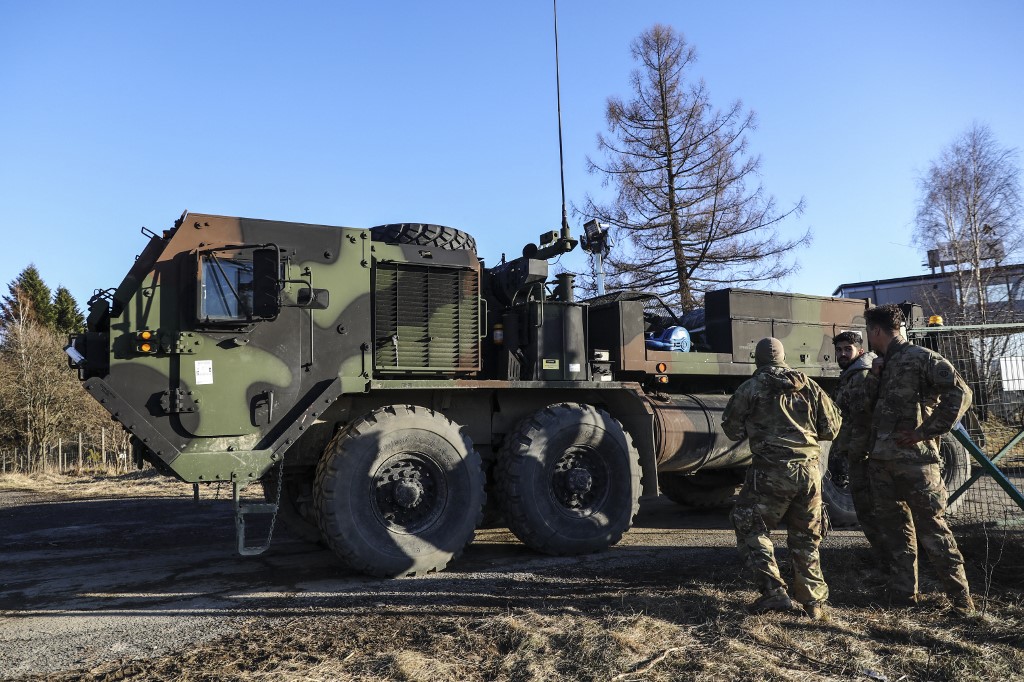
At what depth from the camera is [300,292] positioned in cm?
590

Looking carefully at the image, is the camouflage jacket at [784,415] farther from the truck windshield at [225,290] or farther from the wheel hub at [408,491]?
the truck windshield at [225,290]

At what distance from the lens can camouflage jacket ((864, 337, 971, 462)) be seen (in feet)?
15.5

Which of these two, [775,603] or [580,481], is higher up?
[580,481]

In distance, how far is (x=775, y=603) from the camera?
4.55 m

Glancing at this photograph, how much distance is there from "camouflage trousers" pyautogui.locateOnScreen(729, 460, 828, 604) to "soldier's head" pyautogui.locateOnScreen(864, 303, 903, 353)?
1.05 metres

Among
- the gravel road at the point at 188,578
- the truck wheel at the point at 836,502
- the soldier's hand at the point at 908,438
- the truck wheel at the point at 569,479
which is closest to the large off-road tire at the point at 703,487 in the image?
the gravel road at the point at 188,578

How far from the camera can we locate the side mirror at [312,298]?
19.4 feet

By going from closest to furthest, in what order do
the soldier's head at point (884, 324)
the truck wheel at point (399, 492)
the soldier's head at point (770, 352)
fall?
the soldier's head at point (770, 352) → the soldier's head at point (884, 324) → the truck wheel at point (399, 492)

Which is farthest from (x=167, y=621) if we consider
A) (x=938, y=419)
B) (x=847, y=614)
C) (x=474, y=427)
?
(x=938, y=419)

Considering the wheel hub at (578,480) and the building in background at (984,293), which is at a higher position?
the building in background at (984,293)

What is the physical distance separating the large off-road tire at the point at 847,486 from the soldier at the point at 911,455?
105 inches

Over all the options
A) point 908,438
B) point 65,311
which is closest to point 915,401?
point 908,438

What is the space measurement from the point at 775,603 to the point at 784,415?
1.17 metres

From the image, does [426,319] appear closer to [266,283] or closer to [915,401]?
[266,283]
